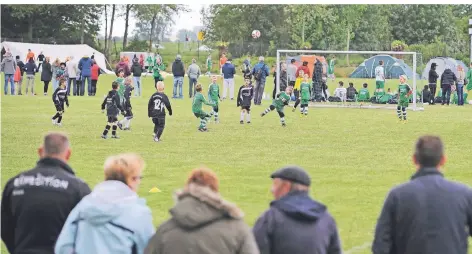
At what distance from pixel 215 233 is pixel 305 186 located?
86 centimetres

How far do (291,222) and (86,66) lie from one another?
119ft

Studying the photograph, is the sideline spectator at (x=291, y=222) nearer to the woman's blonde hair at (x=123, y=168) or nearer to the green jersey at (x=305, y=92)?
the woman's blonde hair at (x=123, y=168)

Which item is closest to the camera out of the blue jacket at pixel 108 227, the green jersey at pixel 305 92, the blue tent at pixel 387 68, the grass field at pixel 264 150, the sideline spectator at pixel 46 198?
the blue jacket at pixel 108 227

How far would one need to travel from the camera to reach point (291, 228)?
6742mm

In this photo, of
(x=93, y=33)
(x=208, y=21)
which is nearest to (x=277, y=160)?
(x=93, y=33)

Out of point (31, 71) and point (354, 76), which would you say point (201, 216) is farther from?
point (354, 76)

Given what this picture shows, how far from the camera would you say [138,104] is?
123ft

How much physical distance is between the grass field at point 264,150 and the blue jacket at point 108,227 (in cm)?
536

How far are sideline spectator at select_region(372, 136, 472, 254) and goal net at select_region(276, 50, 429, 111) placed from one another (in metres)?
29.9

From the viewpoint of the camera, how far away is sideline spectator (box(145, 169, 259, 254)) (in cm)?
620

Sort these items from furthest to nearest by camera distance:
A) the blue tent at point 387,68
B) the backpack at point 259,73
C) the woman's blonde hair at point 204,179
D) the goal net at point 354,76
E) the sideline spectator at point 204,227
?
the blue tent at point 387,68, the goal net at point 354,76, the backpack at point 259,73, the woman's blonde hair at point 204,179, the sideline spectator at point 204,227

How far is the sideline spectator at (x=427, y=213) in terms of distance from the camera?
7.14 meters

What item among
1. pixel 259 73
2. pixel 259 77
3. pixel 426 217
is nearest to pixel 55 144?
pixel 426 217

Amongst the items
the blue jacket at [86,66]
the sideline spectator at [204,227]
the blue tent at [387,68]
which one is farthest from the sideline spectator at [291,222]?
the blue jacket at [86,66]
